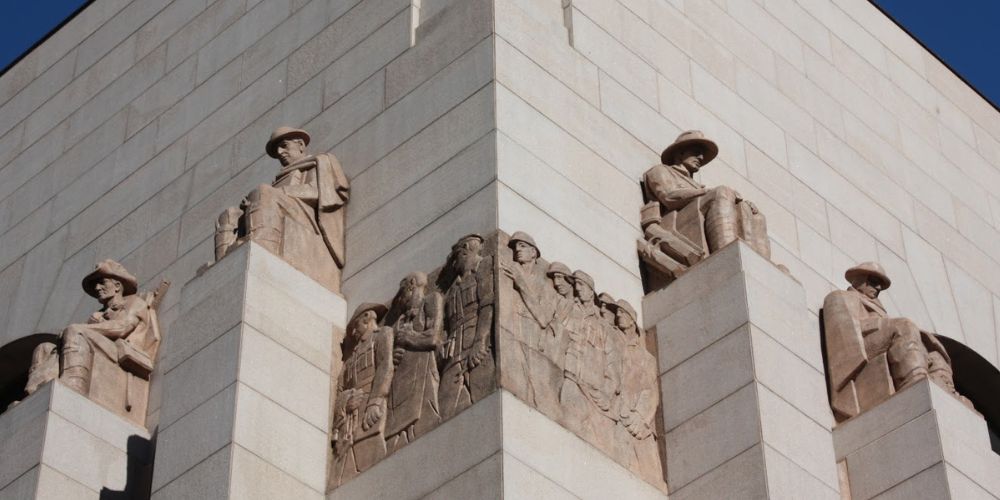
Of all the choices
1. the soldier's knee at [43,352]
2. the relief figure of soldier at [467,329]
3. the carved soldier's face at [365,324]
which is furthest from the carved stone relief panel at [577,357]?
the soldier's knee at [43,352]

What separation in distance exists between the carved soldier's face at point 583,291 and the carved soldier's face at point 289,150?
3.48 m

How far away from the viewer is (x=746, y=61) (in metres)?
21.9

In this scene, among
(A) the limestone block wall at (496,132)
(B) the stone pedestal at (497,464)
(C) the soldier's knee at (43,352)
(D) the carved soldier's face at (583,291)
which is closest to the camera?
(B) the stone pedestal at (497,464)

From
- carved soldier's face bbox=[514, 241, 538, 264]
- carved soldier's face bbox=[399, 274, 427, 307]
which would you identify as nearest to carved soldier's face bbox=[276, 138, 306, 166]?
carved soldier's face bbox=[399, 274, 427, 307]

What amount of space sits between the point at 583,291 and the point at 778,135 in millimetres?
5285

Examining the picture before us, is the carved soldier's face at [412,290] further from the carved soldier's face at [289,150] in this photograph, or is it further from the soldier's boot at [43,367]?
the soldier's boot at [43,367]

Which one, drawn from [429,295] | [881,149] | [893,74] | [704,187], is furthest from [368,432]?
[893,74]

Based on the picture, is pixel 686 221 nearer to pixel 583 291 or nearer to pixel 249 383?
pixel 583 291

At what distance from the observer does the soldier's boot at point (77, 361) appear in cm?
1764

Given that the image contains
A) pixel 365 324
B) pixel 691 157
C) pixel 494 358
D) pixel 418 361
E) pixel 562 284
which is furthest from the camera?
pixel 691 157

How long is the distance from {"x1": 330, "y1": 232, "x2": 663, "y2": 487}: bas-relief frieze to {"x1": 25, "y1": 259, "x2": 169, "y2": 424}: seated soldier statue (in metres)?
2.37

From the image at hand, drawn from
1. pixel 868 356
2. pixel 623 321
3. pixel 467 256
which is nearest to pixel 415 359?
pixel 467 256

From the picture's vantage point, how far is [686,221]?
717 inches

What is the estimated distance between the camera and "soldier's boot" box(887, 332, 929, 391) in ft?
58.4
